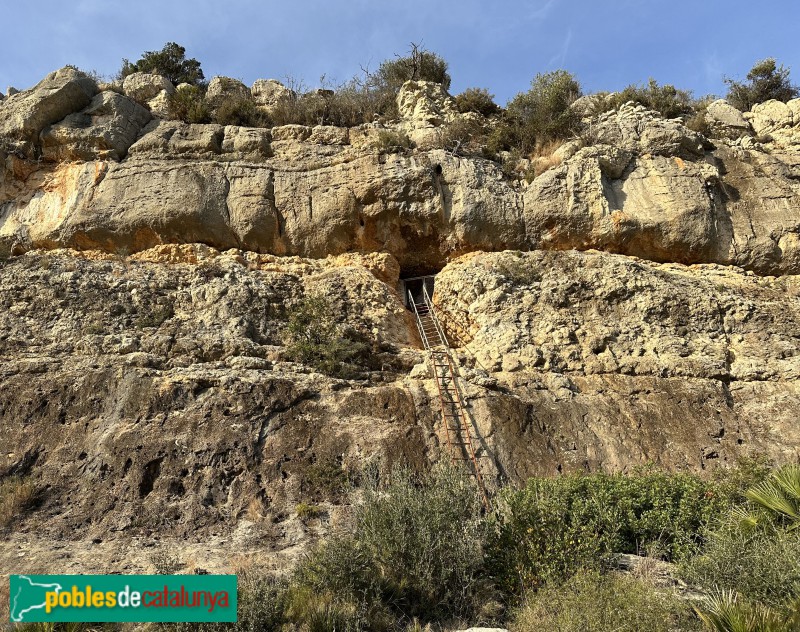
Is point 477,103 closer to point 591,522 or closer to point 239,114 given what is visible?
point 239,114

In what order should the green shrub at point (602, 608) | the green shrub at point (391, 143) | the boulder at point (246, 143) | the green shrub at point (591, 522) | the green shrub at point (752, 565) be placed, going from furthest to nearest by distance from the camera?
the boulder at point (246, 143)
the green shrub at point (391, 143)
the green shrub at point (591, 522)
the green shrub at point (752, 565)
the green shrub at point (602, 608)

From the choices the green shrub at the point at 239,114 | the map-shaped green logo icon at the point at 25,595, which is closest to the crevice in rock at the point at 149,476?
the map-shaped green logo icon at the point at 25,595

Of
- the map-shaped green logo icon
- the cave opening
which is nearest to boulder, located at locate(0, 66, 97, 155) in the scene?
the cave opening

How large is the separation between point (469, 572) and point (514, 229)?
798 cm

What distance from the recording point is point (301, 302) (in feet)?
34.7

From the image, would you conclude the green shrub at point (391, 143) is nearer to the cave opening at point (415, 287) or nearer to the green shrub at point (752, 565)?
the cave opening at point (415, 287)

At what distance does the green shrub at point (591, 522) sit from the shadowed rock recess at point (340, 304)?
3.62 ft

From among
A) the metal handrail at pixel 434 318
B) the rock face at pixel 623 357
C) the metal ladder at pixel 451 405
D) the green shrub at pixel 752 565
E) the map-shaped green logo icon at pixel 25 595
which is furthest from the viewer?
the metal handrail at pixel 434 318

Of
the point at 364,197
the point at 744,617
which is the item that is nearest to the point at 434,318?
the point at 364,197

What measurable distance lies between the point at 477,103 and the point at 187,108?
7.42 metres

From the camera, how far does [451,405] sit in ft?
28.6

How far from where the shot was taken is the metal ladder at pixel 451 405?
8.00m

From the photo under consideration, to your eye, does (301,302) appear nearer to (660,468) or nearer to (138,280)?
(138,280)

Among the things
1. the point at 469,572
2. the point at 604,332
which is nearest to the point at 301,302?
the point at 604,332
